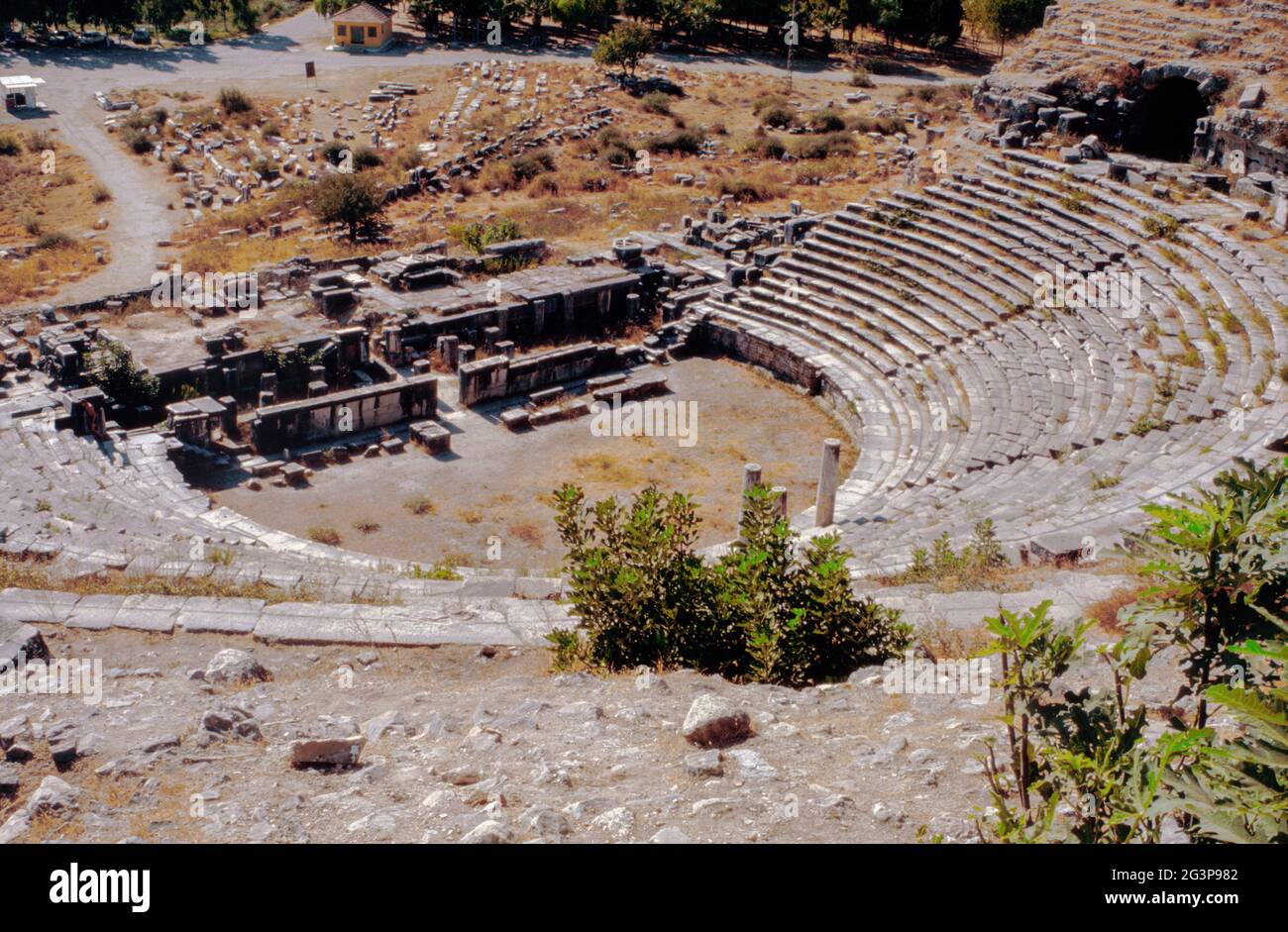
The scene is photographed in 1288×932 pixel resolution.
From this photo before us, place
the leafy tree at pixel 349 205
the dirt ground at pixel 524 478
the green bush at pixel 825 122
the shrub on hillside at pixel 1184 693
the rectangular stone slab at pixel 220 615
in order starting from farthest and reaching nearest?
the green bush at pixel 825 122 < the leafy tree at pixel 349 205 < the dirt ground at pixel 524 478 < the rectangular stone slab at pixel 220 615 < the shrub on hillside at pixel 1184 693

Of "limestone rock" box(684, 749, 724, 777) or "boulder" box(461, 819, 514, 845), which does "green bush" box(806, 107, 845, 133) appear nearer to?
"limestone rock" box(684, 749, 724, 777)

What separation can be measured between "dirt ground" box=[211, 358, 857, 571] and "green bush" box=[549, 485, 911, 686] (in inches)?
303

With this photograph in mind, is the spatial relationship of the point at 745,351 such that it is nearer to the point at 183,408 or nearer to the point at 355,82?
the point at 183,408

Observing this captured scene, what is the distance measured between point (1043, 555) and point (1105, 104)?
2245 centimetres

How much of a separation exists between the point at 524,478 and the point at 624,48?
1294 inches

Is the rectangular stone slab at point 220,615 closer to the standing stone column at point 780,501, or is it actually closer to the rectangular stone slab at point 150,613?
the rectangular stone slab at point 150,613

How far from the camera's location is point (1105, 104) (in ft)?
105

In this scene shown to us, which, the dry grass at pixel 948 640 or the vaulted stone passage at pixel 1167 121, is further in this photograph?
the vaulted stone passage at pixel 1167 121

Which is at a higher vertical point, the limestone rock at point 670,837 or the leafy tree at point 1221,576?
the leafy tree at point 1221,576

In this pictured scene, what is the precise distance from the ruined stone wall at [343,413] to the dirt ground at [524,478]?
82 centimetres

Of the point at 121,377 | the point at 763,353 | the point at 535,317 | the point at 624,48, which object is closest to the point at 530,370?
the point at 535,317

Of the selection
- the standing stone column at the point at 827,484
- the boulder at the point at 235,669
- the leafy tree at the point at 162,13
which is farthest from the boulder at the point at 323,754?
the leafy tree at the point at 162,13

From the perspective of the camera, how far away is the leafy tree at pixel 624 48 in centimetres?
4984

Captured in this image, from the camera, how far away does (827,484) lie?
18.7 meters
